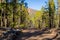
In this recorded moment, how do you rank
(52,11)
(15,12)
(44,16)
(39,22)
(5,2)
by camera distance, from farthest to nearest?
1. (39,22)
2. (44,16)
3. (52,11)
4. (15,12)
5. (5,2)

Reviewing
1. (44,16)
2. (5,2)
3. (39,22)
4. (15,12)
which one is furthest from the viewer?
(39,22)

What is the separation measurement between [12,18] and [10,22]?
4.03 feet

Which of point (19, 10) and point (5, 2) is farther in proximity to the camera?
point (19, 10)

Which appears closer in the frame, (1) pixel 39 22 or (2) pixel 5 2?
(2) pixel 5 2

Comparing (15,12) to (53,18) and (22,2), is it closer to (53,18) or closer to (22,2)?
(22,2)

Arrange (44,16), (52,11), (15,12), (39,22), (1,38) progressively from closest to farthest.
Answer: (1,38)
(15,12)
(52,11)
(44,16)
(39,22)

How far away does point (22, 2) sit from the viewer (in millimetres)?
45719

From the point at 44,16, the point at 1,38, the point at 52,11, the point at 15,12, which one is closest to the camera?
the point at 1,38

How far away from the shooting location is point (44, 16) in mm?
63312

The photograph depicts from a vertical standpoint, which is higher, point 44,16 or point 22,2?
point 22,2

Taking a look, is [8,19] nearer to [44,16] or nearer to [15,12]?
[15,12]

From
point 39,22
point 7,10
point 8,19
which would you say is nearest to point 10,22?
point 8,19

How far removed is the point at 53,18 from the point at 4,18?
69.4ft

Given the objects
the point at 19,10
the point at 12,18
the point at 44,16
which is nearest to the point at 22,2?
the point at 19,10
